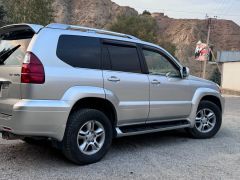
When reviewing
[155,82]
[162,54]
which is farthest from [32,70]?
[162,54]

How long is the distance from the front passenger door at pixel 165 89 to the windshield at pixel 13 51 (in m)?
2.24

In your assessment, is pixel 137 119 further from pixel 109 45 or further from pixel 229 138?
pixel 229 138

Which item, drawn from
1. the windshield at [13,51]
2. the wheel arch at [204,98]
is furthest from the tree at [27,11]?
the windshield at [13,51]

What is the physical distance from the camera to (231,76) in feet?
125

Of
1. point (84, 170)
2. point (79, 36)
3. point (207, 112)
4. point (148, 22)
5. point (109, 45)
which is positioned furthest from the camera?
point (148, 22)

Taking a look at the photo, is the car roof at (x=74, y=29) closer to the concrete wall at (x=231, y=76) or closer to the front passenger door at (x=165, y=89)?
the front passenger door at (x=165, y=89)

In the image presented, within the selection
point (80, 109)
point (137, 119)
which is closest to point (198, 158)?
point (137, 119)

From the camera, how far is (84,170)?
5.95 metres

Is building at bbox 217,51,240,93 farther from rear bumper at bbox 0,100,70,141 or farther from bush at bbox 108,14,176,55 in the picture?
rear bumper at bbox 0,100,70,141

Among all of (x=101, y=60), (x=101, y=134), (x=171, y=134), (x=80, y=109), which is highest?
(x=101, y=60)

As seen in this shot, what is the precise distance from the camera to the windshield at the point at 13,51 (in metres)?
5.96

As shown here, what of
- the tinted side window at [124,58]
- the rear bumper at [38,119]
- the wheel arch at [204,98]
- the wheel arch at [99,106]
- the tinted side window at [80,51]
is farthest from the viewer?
the wheel arch at [204,98]

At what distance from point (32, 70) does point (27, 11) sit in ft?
78.0

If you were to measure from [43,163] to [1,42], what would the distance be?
1.92 metres
